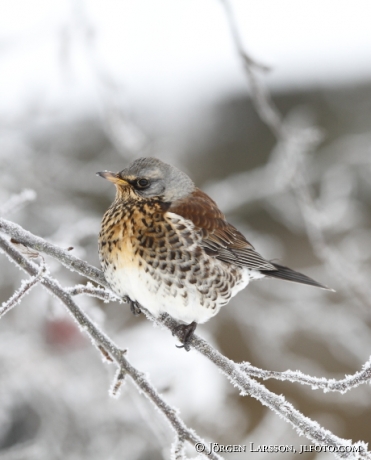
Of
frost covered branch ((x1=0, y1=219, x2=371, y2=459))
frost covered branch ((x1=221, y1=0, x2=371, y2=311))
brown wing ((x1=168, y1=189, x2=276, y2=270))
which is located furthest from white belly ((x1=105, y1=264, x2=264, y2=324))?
frost covered branch ((x1=221, y1=0, x2=371, y2=311))

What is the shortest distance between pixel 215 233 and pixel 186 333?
0.62 meters

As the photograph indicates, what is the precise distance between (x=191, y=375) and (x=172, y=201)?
1.56 m

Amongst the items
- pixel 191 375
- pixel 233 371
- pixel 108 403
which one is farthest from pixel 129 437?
pixel 233 371

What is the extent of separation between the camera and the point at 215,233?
290cm

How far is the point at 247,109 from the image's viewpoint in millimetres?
7012

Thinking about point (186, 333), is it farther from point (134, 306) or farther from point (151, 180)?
point (151, 180)

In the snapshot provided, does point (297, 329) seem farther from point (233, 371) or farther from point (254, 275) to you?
point (233, 371)

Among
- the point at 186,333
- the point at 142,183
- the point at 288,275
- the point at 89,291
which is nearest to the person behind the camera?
the point at 89,291

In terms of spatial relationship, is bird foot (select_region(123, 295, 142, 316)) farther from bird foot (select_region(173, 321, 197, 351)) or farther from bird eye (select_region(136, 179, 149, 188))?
bird eye (select_region(136, 179, 149, 188))

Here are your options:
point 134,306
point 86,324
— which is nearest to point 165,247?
point 134,306

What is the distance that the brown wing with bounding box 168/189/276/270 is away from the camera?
279cm

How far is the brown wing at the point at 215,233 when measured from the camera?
2789 millimetres

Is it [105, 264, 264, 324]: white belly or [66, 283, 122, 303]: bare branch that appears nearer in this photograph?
[66, 283, 122, 303]: bare branch

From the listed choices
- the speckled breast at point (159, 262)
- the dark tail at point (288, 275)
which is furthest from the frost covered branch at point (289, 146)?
the speckled breast at point (159, 262)
